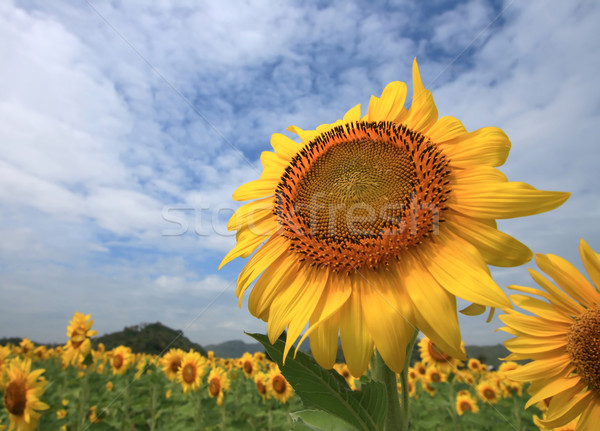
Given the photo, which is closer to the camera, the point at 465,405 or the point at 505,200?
the point at 505,200

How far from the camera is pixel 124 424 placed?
28.9 feet

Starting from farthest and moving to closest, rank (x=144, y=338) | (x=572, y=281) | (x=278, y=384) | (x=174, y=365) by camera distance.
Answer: (x=144, y=338)
(x=174, y=365)
(x=278, y=384)
(x=572, y=281)

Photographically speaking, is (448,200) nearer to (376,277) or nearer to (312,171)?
(376,277)

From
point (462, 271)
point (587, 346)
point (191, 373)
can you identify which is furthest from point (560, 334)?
point (191, 373)

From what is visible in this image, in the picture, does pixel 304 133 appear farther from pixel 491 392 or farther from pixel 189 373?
pixel 491 392

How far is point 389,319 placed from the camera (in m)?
1.68

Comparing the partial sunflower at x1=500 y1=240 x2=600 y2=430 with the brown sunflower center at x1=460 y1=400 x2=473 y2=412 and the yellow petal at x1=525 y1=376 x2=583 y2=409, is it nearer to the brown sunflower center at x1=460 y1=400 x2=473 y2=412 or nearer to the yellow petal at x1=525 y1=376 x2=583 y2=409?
the yellow petal at x1=525 y1=376 x2=583 y2=409

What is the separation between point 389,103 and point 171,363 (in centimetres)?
1032

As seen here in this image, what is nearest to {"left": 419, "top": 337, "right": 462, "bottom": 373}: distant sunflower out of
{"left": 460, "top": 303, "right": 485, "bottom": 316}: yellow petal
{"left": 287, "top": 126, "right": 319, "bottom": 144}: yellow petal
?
{"left": 287, "top": 126, "right": 319, "bottom": 144}: yellow petal

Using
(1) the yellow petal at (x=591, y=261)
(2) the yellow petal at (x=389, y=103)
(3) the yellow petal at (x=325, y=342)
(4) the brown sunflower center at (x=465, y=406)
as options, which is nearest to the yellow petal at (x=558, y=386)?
(1) the yellow petal at (x=591, y=261)

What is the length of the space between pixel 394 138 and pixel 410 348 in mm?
1264

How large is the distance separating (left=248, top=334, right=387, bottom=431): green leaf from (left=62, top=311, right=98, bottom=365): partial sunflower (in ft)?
26.6

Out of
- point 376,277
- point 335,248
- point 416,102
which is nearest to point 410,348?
point 376,277

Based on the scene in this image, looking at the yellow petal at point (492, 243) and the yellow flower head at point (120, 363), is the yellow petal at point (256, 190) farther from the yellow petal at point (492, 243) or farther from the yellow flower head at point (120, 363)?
the yellow flower head at point (120, 363)
